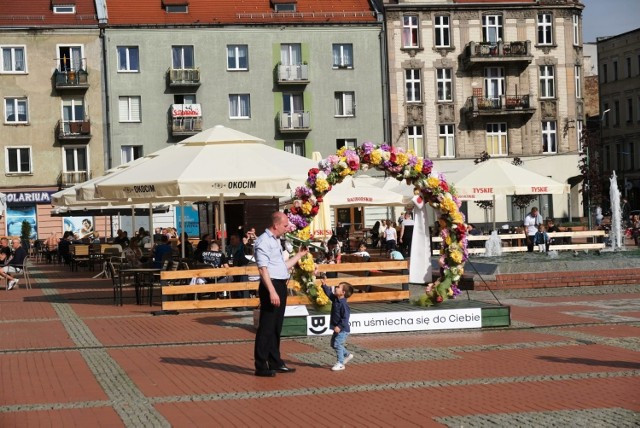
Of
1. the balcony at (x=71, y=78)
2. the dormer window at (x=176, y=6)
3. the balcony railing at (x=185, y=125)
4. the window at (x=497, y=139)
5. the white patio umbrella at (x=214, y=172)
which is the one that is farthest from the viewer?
the window at (x=497, y=139)

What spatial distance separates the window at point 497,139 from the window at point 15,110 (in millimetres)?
23203

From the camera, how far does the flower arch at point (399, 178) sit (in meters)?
17.3

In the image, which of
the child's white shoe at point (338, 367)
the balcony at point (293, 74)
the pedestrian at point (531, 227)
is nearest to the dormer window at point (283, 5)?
the balcony at point (293, 74)

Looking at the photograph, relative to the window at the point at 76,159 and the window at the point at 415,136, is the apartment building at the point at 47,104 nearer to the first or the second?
the window at the point at 76,159

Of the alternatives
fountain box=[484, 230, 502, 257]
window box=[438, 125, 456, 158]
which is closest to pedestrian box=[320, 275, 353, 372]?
fountain box=[484, 230, 502, 257]

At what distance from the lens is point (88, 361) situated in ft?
44.9

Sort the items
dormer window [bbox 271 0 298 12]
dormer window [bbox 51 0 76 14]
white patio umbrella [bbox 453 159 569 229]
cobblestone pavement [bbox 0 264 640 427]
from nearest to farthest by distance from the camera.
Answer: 1. cobblestone pavement [bbox 0 264 640 427]
2. white patio umbrella [bbox 453 159 569 229]
3. dormer window [bbox 51 0 76 14]
4. dormer window [bbox 271 0 298 12]

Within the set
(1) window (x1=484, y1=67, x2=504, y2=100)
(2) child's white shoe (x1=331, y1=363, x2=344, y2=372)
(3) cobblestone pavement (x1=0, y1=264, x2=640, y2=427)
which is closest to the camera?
→ (3) cobblestone pavement (x1=0, y1=264, x2=640, y2=427)

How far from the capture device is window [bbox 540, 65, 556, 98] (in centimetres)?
6009

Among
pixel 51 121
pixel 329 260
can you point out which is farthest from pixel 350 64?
pixel 329 260

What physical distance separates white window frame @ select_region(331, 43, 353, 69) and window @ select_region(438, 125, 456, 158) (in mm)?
5758

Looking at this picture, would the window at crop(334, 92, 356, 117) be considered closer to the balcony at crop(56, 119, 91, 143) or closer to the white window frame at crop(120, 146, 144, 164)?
the white window frame at crop(120, 146, 144, 164)

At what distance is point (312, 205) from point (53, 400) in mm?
7136

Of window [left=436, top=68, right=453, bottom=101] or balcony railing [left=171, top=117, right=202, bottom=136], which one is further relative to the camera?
window [left=436, top=68, right=453, bottom=101]
